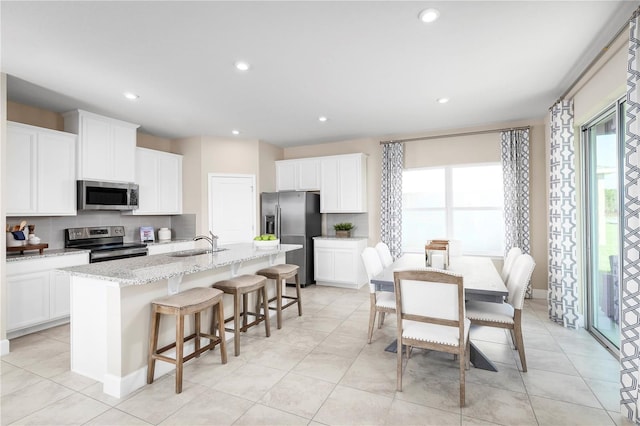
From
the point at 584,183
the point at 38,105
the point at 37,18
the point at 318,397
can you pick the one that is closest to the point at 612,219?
the point at 584,183

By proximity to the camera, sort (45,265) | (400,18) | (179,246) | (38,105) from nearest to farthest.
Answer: (400,18)
(45,265)
(38,105)
(179,246)

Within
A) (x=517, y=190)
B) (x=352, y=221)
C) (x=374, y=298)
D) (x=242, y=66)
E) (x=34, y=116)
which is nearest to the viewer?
(x=242, y=66)

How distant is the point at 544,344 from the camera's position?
301 centimetres

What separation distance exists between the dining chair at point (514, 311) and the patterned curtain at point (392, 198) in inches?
103

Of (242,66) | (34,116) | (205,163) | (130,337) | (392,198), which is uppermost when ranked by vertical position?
(242,66)

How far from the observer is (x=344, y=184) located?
557 cm

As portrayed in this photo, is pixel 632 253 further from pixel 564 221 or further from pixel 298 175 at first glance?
pixel 298 175

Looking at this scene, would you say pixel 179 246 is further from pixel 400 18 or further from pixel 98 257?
pixel 400 18

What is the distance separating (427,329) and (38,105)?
505 cm

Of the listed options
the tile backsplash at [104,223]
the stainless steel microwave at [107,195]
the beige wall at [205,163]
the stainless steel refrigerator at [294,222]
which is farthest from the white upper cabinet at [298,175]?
the stainless steel microwave at [107,195]

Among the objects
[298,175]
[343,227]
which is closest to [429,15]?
[343,227]

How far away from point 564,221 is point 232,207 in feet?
15.8

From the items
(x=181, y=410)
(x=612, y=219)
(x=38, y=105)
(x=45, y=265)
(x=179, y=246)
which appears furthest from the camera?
(x=179, y=246)

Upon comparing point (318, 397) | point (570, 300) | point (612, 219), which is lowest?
point (318, 397)
